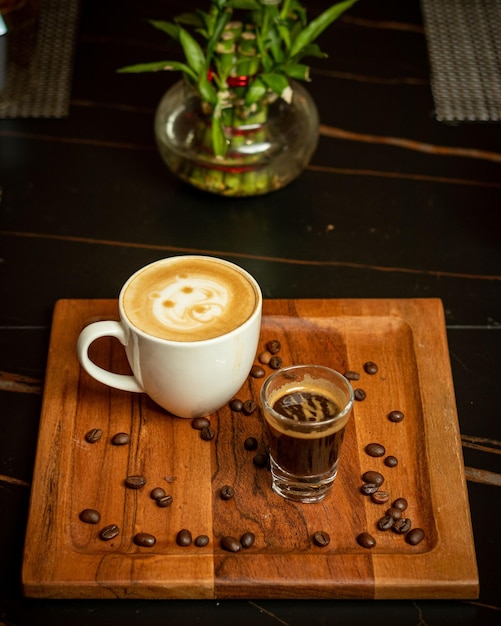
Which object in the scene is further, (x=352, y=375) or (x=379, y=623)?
(x=352, y=375)

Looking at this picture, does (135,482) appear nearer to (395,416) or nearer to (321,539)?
(321,539)

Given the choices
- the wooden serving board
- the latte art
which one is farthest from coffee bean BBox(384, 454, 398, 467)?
the latte art

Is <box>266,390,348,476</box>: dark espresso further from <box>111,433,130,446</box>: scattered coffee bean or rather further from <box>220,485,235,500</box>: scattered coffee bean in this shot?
<box>111,433,130,446</box>: scattered coffee bean

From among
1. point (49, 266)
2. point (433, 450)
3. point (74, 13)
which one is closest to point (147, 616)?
point (433, 450)

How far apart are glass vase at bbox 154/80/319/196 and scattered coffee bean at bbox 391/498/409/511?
76cm

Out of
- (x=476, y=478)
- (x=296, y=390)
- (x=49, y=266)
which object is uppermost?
(x=296, y=390)

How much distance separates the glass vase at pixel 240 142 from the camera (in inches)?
68.5

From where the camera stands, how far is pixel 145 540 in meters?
1.23

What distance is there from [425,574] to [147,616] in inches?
14.4

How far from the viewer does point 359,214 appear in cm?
187

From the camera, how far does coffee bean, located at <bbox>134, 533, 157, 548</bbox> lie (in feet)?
4.03

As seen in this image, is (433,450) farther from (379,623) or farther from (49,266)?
(49,266)

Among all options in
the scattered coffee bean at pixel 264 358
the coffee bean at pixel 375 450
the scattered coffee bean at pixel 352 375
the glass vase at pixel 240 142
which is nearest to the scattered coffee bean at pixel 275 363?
the scattered coffee bean at pixel 264 358

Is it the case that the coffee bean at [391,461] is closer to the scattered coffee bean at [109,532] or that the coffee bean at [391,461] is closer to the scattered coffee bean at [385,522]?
the scattered coffee bean at [385,522]
